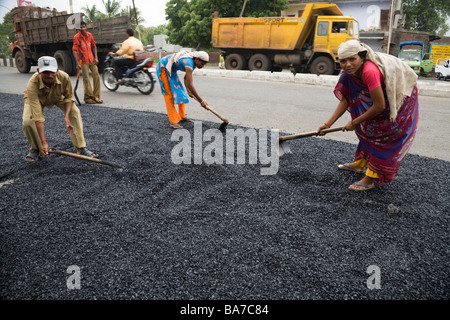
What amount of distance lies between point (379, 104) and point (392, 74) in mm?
250

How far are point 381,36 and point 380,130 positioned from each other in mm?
24584

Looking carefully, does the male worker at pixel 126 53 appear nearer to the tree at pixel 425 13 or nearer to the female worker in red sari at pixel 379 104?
the female worker in red sari at pixel 379 104

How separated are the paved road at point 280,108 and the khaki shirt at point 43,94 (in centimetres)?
262

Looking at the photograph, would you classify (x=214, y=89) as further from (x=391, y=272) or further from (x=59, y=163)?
(x=391, y=272)

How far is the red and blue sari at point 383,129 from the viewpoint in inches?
105

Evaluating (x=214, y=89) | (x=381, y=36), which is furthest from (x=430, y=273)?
(x=381, y=36)

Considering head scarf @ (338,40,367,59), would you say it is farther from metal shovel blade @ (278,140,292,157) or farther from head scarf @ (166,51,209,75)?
head scarf @ (166,51,209,75)

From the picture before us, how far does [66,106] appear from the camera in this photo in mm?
3594

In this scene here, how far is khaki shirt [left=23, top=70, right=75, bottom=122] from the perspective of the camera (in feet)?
10.9

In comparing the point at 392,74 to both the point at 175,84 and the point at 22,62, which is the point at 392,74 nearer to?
the point at 175,84

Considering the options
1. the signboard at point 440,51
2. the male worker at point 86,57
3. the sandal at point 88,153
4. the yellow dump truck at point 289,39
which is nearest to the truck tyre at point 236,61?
the yellow dump truck at point 289,39

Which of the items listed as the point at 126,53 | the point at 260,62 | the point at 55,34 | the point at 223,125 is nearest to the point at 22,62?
the point at 55,34

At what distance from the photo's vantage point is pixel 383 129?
2.71 m
